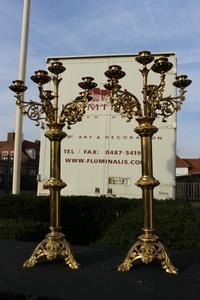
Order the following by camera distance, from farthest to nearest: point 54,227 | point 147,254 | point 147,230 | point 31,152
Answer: point 31,152
point 54,227
point 147,230
point 147,254

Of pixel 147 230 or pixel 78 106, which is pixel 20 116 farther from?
pixel 147 230

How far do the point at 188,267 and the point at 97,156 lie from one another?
5791mm

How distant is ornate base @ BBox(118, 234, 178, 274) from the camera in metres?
4.20

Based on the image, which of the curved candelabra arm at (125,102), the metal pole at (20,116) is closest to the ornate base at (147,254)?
the curved candelabra arm at (125,102)

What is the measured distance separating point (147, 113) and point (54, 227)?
144 cm

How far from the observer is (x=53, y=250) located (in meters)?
4.59

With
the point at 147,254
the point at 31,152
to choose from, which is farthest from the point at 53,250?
the point at 31,152

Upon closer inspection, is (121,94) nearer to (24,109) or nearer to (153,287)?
(24,109)

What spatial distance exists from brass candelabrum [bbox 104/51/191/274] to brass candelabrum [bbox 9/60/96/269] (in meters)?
0.33

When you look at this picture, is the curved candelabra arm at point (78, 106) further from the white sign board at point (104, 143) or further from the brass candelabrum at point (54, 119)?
the white sign board at point (104, 143)

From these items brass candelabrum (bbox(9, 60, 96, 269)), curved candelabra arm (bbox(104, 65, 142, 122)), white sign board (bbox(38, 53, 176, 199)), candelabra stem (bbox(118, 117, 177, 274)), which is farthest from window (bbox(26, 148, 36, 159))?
candelabra stem (bbox(118, 117, 177, 274))

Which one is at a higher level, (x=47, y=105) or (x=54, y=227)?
(x=47, y=105)

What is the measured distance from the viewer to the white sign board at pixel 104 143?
965cm

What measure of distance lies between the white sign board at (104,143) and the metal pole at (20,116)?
64.9 inches
